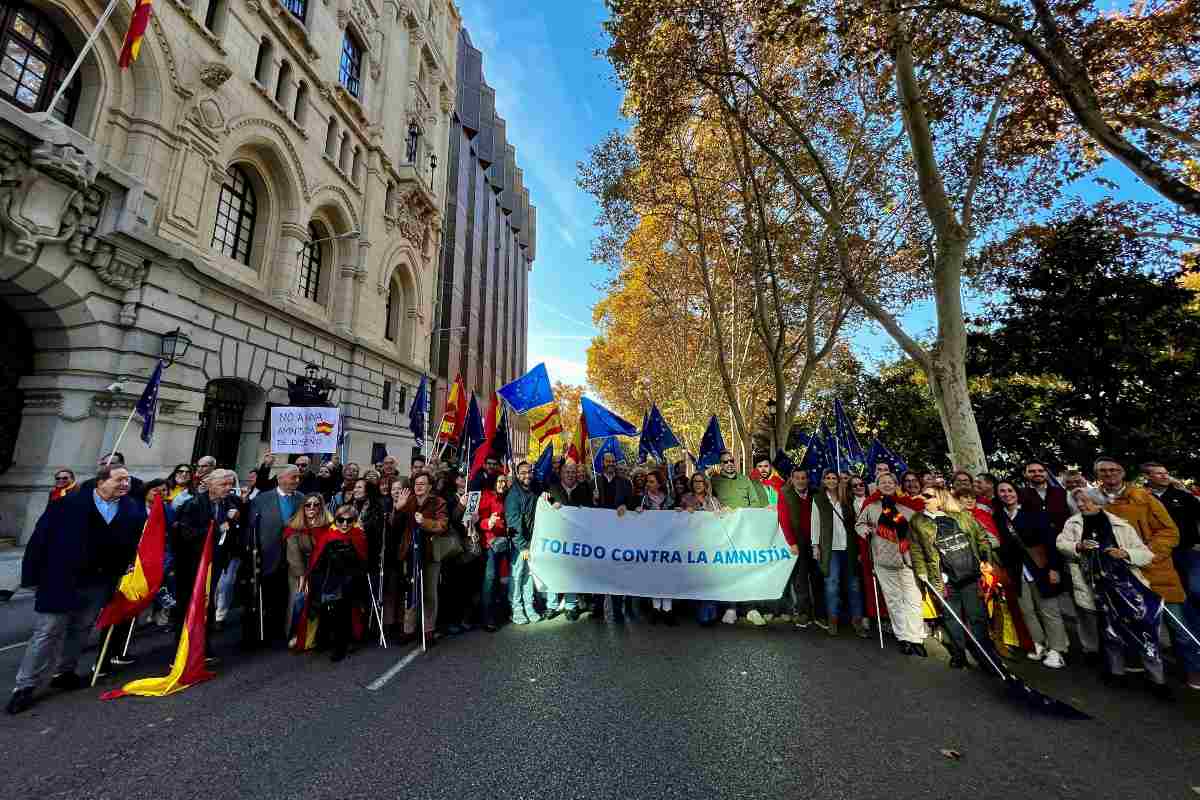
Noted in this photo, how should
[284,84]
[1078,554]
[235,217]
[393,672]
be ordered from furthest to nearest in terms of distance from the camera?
1. [284,84]
2. [235,217]
3. [1078,554]
4. [393,672]

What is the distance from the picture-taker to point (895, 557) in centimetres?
536

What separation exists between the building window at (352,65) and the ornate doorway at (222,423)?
1220 centimetres

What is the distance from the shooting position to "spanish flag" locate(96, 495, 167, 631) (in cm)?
415

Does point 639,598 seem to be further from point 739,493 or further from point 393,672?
point 393,672

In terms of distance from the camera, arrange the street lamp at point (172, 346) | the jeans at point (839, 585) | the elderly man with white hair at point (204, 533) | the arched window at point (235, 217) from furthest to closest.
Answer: the arched window at point (235, 217) → the street lamp at point (172, 346) → the jeans at point (839, 585) → the elderly man with white hair at point (204, 533)

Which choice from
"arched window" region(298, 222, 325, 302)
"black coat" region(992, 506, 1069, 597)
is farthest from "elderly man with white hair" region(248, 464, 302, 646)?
"arched window" region(298, 222, 325, 302)

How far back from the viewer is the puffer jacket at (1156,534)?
4.32 metres

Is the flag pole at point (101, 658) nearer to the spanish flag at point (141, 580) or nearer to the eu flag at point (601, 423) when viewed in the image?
the spanish flag at point (141, 580)

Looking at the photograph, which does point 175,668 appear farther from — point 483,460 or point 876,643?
point 876,643

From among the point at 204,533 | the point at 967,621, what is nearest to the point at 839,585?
the point at 967,621

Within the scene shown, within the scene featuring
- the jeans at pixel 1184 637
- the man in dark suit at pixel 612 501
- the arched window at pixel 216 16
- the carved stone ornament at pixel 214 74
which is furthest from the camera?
the arched window at pixel 216 16

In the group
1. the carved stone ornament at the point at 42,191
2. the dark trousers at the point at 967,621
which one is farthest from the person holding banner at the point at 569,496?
the carved stone ornament at the point at 42,191

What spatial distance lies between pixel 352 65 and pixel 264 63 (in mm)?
5836

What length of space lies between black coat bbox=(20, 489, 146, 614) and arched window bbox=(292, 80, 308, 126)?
14.8m
